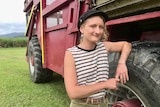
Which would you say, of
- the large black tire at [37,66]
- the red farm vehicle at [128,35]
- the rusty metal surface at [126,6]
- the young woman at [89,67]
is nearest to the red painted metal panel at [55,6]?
the red farm vehicle at [128,35]

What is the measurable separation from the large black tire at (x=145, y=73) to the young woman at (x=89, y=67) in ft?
0.62

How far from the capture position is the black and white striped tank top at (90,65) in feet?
6.25

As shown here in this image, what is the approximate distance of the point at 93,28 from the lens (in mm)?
Result: 1884

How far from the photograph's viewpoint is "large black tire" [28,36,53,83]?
529 cm

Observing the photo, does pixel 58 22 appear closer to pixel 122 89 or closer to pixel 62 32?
pixel 62 32

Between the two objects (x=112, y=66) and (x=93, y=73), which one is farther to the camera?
(x=112, y=66)

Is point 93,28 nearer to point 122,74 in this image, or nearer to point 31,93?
point 122,74

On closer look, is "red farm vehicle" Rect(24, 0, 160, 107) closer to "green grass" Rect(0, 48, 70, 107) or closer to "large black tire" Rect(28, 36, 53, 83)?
"green grass" Rect(0, 48, 70, 107)

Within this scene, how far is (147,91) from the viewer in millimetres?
2100

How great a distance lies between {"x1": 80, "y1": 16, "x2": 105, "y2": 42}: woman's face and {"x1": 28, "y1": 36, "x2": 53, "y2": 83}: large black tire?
11.4 ft

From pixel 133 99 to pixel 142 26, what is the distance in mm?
756

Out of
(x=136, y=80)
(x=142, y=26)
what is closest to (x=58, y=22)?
(x=142, y=26)

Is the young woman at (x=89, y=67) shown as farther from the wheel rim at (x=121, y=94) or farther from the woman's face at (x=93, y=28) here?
the wheel rim at (x=121, y=94)

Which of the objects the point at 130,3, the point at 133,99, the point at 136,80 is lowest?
the point at 133,99
